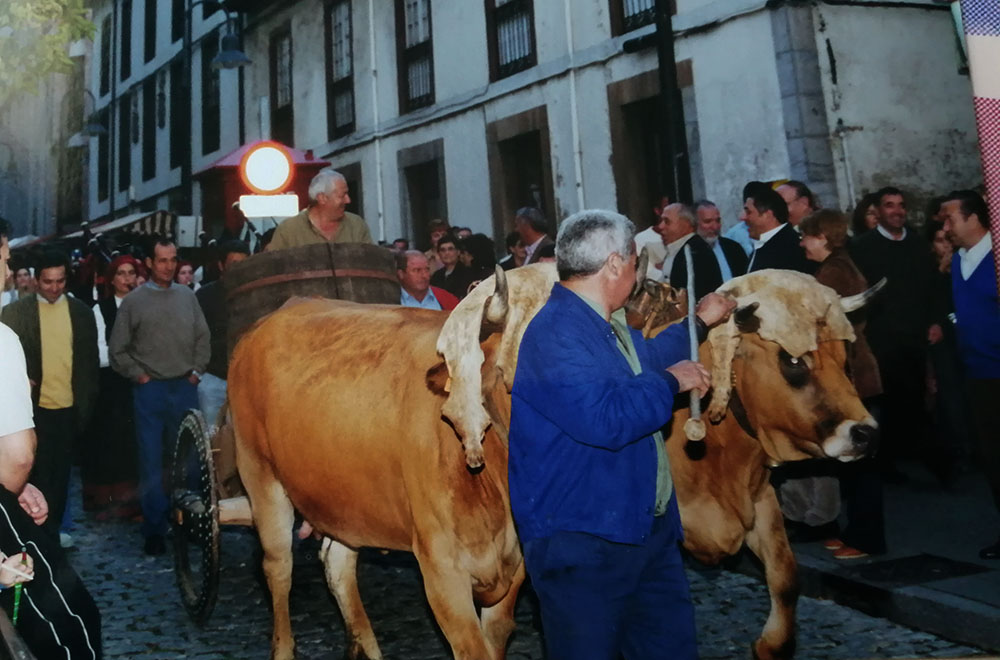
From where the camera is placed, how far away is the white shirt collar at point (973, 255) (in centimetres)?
643

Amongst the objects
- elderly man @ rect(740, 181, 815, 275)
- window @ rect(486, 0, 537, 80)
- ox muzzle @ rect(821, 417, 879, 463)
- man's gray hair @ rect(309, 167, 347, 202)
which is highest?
window @ rect(486, 0, 537, 80)

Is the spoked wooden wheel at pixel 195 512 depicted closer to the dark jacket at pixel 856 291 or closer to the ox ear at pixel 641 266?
the ox ear at pixel 641 266

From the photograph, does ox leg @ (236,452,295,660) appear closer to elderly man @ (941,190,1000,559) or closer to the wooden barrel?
the wooden barrel

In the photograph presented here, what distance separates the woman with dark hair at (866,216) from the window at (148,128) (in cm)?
2446

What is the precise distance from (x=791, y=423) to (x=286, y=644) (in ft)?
8.37

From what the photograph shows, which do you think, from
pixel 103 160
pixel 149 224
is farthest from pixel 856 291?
pixel 103 160

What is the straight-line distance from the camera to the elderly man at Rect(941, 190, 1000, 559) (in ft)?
20.9

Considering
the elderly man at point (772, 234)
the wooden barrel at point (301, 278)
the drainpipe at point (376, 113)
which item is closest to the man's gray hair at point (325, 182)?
the wooden barrel at point (301, 278)

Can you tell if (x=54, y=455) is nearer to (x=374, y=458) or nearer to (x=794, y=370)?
(x=374, y=458)

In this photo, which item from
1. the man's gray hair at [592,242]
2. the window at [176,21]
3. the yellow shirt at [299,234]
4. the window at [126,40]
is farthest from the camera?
the window at [126,40]

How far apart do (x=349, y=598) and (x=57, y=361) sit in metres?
3.99

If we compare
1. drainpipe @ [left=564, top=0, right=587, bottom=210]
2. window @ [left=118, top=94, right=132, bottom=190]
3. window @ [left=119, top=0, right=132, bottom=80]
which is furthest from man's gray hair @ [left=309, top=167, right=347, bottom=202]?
window @ [left=119, top=0, right=132, bottom=80]

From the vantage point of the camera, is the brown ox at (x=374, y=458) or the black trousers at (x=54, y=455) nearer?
the brown ox at (x=374, y=458)

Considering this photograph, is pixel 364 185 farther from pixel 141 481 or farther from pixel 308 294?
pixel 308 294
